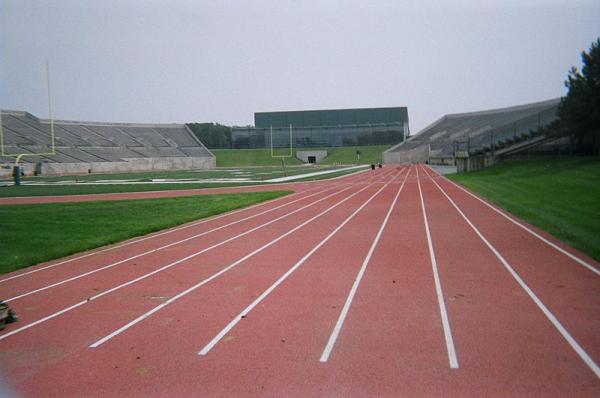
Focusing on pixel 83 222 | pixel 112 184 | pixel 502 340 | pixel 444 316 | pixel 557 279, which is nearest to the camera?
pixel 502 340

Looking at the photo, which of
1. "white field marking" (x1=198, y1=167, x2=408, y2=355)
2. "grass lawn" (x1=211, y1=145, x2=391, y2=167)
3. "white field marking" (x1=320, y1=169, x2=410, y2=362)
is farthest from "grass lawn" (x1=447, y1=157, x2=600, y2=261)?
"grass lawn" (x1=211, y1=145, x2=391, y2=167)

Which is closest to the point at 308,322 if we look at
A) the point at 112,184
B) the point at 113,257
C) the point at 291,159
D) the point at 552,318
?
the point at 552,318

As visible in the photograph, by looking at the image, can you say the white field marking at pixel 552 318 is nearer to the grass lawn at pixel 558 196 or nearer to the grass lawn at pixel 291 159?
the grass lawn at pixel 558 196

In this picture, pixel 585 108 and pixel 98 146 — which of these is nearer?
pixel 585 108

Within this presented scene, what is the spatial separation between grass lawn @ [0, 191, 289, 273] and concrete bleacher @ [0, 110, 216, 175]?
116 feet

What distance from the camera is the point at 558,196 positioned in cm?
1692

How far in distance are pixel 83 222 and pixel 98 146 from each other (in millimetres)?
57931

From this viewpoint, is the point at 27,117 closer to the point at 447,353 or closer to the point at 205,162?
the point at 205,162

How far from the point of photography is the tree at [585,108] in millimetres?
26641

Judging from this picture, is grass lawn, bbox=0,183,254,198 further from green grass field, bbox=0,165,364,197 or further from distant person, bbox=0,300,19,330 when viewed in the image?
distant person, bbox=0,300,19,330

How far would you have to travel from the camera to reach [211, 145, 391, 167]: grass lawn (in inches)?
3157

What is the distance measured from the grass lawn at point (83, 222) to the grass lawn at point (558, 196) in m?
9.84

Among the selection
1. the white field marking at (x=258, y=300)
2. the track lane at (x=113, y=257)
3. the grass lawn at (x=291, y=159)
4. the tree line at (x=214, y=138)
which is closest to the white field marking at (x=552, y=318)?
the white field marking at (x=258, y=300)

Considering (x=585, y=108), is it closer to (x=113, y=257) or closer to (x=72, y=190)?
(x=113, y=257)
